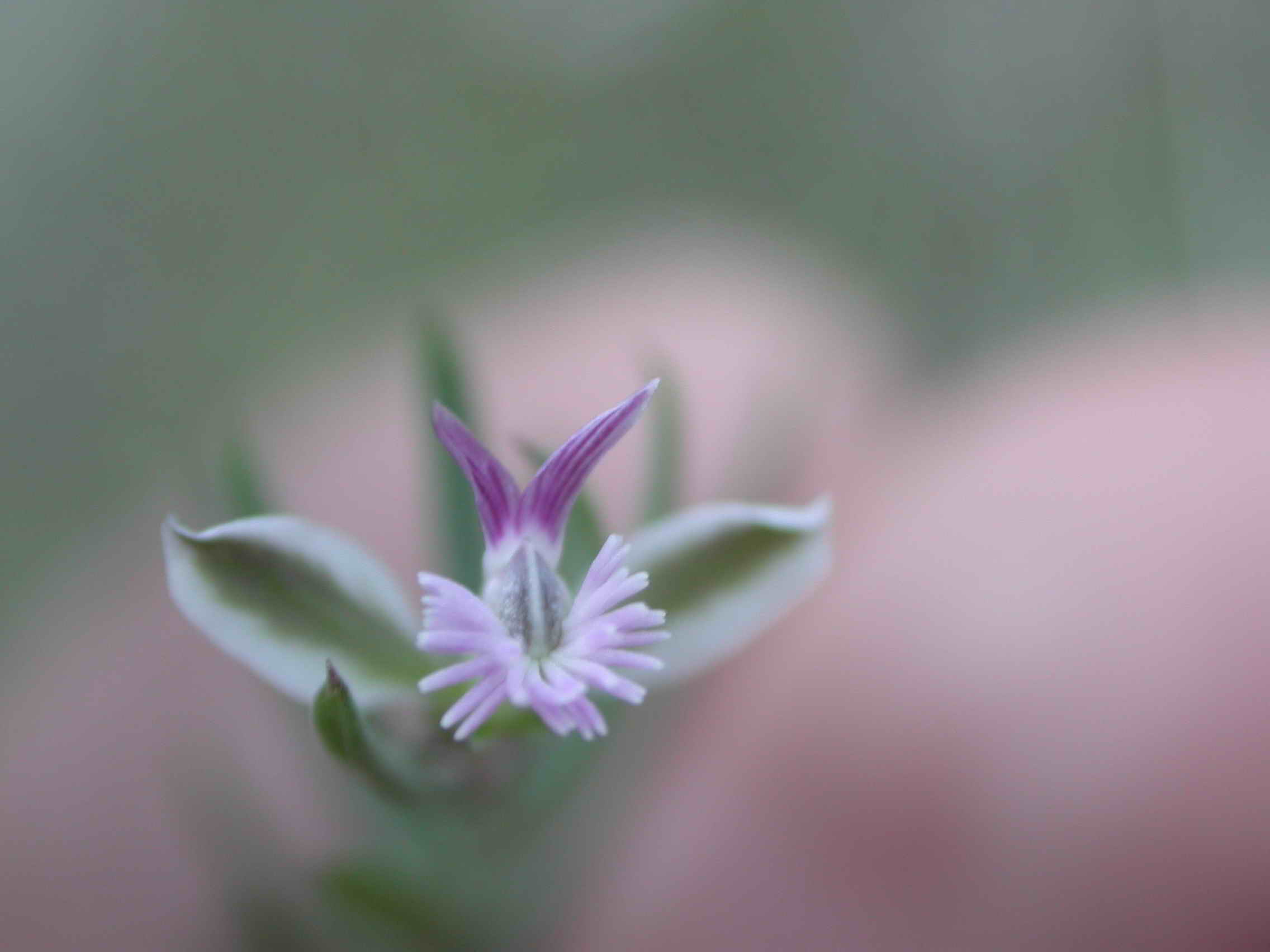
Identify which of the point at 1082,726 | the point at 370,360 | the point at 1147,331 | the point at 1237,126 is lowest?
the point at 1082,726

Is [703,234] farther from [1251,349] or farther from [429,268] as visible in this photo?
[1251,349]

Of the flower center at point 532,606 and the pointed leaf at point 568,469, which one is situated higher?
the pointed leaf at point 568,469

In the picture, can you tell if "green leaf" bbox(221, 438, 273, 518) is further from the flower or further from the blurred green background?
the blurred green background

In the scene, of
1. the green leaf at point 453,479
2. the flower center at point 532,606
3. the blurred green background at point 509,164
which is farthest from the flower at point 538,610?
the blurred green background at point 509,164

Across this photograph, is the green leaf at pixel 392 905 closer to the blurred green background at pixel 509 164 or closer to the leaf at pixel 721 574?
the leaf at pixel 721 574

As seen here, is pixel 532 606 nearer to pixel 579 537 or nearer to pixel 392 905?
pixel 579 537

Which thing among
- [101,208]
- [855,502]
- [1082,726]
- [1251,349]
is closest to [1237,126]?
[1251,349]
